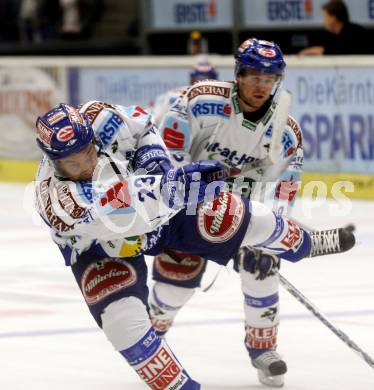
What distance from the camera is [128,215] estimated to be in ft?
15.0

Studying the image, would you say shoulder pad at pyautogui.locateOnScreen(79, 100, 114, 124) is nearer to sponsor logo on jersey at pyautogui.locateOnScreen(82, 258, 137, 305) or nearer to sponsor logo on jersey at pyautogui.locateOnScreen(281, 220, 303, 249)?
sponsor logo on jersey at pyautogui.locateOnScreen(82, 258, 137, 305)

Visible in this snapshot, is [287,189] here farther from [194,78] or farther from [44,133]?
[194,78]

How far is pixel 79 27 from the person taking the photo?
17.0m

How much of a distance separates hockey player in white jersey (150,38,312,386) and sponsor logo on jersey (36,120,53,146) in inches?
43.6

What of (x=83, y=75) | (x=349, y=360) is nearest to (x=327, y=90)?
(x=83, y=75)

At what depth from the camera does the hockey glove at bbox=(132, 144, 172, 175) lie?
4.97m

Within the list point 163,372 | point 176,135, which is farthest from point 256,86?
point 163,372

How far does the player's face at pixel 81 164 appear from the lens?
4.55 m

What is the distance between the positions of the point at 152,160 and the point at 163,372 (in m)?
0.85

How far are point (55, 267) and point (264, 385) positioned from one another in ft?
11.0

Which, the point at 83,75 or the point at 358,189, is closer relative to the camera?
the point at 358,189

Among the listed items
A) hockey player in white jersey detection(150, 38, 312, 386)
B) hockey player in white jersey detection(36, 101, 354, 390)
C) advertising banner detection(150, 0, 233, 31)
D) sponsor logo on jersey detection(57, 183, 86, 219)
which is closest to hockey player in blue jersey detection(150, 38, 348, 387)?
hockey player in white jersey detection(150, 38, 312, 386)

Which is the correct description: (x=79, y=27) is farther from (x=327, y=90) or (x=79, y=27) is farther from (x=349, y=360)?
(x=349, y=360)

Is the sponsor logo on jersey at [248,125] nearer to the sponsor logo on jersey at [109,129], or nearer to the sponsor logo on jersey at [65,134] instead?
the sponsor logo on jersey at [109,129]
